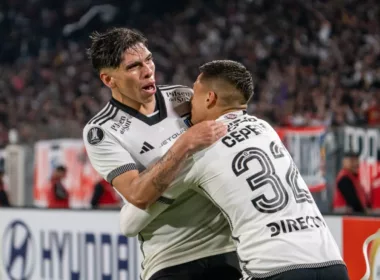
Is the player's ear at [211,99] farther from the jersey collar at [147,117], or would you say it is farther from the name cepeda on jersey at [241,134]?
the jersey collar at [147,117]

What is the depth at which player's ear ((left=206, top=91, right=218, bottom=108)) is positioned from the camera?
11.4 ft

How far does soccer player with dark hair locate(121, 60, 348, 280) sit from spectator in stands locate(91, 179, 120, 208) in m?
7.01

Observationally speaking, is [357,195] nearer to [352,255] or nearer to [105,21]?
[352,255]

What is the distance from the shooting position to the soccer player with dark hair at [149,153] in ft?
12.2

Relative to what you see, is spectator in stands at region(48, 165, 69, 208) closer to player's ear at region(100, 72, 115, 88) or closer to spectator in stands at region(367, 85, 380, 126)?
spectator in stands at region(367, 85, 380, 126)

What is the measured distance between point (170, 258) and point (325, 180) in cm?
559

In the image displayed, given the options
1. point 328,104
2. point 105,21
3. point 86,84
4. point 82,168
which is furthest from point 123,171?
point 105,21

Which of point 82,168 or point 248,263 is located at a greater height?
point 248,263

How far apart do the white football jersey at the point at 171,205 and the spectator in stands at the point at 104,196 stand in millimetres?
6489

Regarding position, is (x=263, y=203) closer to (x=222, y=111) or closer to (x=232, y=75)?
(x=222, y=111)

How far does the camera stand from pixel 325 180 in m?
9.16

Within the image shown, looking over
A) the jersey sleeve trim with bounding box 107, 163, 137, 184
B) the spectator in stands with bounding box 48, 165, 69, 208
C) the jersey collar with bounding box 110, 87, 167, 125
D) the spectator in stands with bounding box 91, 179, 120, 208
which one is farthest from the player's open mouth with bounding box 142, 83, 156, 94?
the spectator in stands with bounding box 48, 165, 69, 208

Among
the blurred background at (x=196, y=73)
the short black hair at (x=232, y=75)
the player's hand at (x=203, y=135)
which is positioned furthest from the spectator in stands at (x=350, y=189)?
the player's hand at (x=203, y=135)

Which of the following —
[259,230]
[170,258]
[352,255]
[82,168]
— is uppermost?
[259,230]
